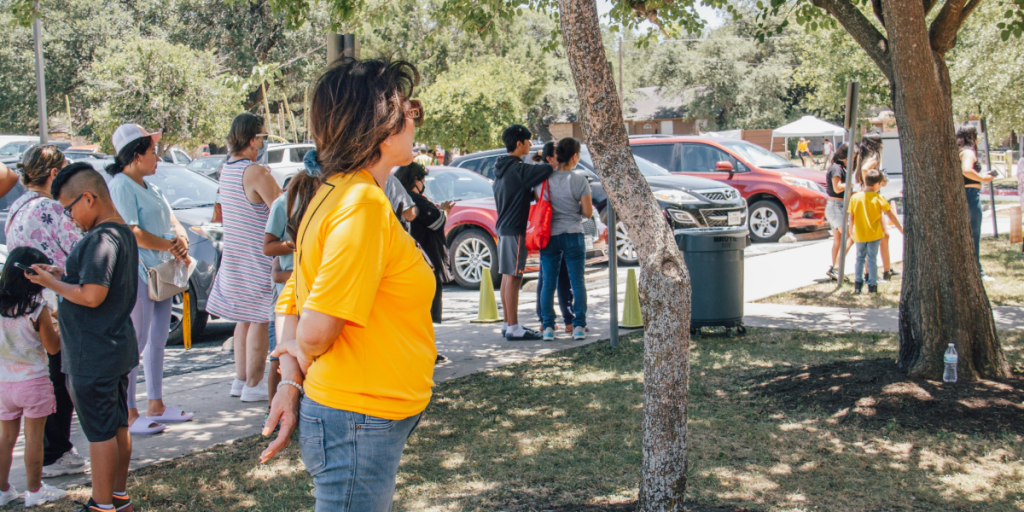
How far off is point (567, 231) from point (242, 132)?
122 inches

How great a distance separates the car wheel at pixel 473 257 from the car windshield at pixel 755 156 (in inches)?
258

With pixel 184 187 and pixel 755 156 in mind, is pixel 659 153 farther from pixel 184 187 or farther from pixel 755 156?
pixel 184 187

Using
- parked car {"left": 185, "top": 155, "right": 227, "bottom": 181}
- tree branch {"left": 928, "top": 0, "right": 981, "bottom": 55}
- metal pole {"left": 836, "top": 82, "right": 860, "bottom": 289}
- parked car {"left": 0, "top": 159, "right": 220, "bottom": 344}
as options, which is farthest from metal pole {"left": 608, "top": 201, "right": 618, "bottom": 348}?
parked car {"left": 185, "top": 155, "right": 227, "bottom": 181}

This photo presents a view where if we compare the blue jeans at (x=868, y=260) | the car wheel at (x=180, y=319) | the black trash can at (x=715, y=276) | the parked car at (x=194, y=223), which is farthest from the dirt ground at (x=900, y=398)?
the car wheel at (x=180, y=319)

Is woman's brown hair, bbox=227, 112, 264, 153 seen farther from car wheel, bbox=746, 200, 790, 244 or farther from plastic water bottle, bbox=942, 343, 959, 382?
car wheel, bbox=746, 200, 790, 244

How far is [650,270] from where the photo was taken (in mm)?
3512

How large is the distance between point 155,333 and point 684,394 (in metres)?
3.53

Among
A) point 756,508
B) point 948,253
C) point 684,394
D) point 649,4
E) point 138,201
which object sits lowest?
point 756,508

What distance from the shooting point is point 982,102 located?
2320cm

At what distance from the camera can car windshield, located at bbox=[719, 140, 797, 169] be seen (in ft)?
50.6

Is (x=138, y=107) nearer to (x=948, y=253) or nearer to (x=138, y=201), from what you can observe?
(x=138, y=201)

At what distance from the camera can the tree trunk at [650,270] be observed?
3.47 metres

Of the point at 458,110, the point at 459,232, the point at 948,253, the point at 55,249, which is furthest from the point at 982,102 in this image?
the point at 55,249

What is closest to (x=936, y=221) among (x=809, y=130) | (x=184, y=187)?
(x=184, y=187)
